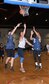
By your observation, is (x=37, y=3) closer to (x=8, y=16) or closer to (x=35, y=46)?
(x=35, y=46)

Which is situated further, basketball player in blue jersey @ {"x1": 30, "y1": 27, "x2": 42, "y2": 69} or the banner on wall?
basketball player in blue jersey @ {"x1": 30, "y1": 27, "x2": 42, "y2": 69}

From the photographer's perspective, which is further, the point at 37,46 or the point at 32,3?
the point at 37,46

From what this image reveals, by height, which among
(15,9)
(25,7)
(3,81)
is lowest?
(15,9)

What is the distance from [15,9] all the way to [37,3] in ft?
60.3

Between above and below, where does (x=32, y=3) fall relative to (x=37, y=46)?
above

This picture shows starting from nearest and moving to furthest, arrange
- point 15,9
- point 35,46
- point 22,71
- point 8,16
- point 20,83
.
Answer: point 20,83
point 22,71
point 35,46
point 15,9
point 8,16

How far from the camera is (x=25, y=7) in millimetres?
9594

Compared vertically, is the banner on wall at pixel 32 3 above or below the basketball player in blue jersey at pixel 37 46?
above

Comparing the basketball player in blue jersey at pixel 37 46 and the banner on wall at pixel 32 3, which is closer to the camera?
the banner on wall at pixel 32 3

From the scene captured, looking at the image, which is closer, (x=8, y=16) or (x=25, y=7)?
(x=25, y=7)

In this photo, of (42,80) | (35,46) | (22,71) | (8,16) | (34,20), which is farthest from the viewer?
(34,20)

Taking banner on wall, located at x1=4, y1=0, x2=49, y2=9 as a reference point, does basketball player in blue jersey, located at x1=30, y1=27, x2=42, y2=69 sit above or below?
below

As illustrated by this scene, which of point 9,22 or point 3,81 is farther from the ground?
point 3,81

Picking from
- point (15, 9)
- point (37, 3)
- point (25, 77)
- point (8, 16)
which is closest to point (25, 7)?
Result: point (37, 3)
